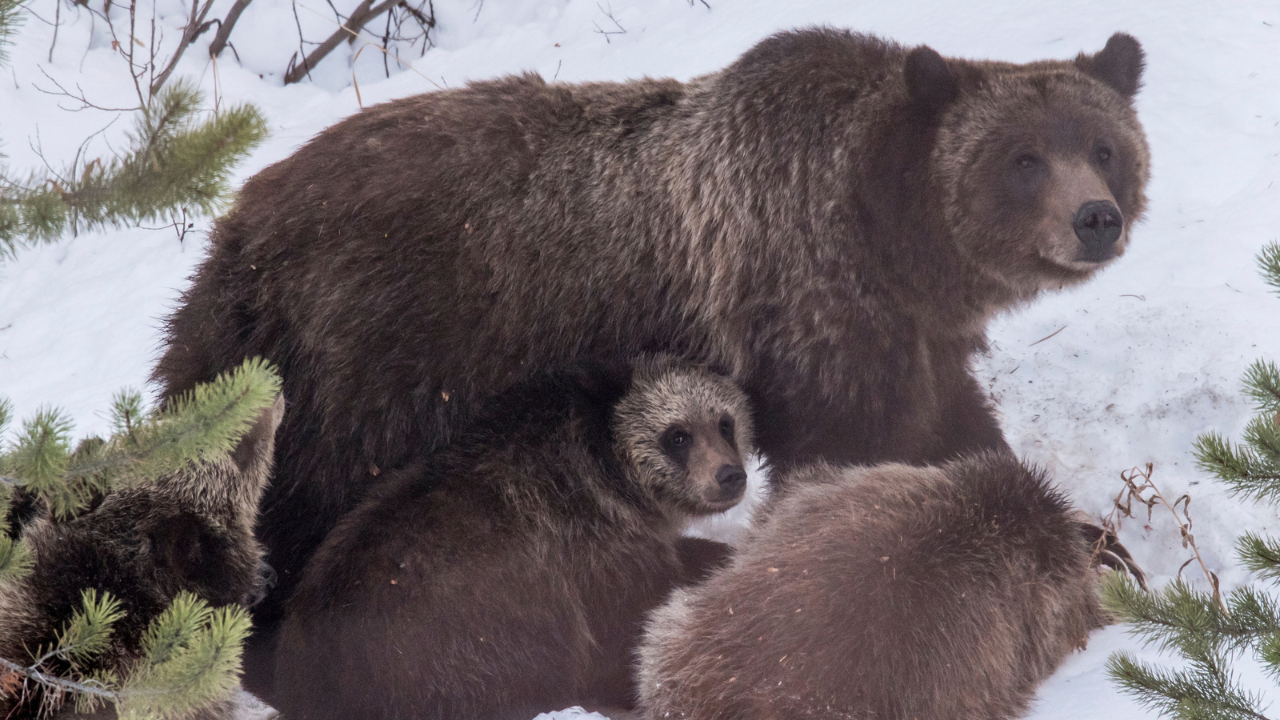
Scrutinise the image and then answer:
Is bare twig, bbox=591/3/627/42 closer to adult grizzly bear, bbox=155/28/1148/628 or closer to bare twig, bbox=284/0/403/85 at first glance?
bare twig, bbox=284/0/403/85

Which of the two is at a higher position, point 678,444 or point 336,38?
point 336,38

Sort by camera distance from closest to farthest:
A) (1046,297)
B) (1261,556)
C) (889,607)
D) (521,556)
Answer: (1261,556) < (889,607) < (521,556) < (1046,297)

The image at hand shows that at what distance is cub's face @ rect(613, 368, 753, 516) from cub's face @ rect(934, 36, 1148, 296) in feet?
4.52

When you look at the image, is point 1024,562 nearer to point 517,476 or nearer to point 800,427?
point 800,427

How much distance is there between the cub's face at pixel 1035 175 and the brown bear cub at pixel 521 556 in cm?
137

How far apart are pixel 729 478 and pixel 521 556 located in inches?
39.7

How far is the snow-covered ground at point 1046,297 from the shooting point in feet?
18.3

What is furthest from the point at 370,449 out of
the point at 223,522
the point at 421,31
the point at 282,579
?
the point at 421,31

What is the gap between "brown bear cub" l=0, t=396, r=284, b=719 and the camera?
3605 mm

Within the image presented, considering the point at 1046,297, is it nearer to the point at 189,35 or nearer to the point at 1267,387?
the point at 1267,387

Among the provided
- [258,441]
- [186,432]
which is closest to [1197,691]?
[186,432]

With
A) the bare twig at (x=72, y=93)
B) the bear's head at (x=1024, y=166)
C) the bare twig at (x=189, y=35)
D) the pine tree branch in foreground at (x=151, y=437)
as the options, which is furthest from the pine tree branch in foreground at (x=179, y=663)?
the bare twig at (x=72, y=93)

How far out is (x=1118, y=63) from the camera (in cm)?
529

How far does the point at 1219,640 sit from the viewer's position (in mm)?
3102
